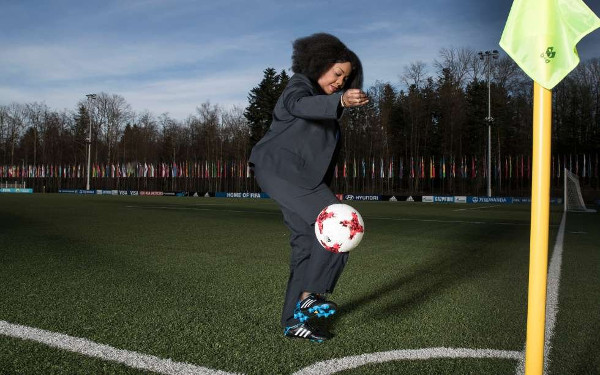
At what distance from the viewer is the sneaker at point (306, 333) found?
2965 mm

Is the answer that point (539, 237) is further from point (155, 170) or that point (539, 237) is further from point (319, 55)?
point (155, 170)

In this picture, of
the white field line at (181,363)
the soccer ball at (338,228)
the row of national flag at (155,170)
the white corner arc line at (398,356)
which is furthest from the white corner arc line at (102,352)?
the row of national flag at (155,170)

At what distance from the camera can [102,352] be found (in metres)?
2.69

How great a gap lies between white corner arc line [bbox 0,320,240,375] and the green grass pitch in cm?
6

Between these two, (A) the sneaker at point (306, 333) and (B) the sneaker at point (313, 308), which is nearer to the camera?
(B) the sneaker at point (313, 308)

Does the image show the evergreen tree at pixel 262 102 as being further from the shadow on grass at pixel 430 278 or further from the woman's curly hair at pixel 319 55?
the woman's curly hair at pixel 319 55

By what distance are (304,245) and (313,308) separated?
1.35ft

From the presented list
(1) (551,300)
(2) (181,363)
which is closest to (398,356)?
(2) (181,363)

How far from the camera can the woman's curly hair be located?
311cm

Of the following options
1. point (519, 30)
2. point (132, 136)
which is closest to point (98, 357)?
point (519, 30)

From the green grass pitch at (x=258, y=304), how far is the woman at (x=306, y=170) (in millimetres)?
247

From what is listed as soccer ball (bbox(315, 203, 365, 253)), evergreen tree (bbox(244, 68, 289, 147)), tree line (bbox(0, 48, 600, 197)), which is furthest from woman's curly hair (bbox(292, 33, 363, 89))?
evergreen tree (bbox(244, 68, 289, 147))

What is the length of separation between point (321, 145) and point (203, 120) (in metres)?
62.1

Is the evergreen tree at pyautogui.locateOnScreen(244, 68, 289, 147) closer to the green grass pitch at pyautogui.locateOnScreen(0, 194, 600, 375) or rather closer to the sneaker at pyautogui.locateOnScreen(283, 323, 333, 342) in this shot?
the green grass pitch at pyautogui.locateOnScreen(0, 194, 600, 375)
